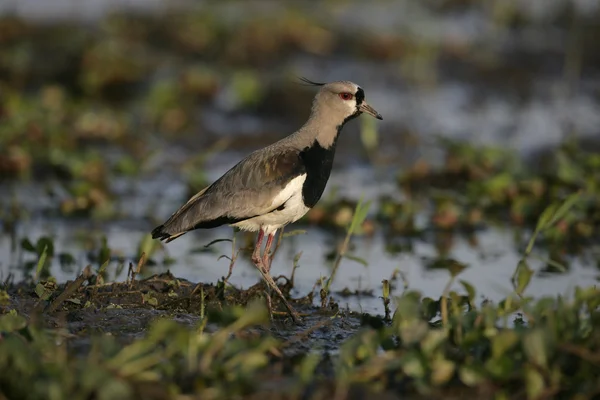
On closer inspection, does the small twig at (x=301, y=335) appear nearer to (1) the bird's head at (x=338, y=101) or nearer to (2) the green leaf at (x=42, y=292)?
(2) the green leaf at (x=42, y=292)

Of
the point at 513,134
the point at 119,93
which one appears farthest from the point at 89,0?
the point at 513,134

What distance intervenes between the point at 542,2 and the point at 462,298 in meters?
9.33

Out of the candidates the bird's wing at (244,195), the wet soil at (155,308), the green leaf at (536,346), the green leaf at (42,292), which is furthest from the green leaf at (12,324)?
the green leaf at (536,346)

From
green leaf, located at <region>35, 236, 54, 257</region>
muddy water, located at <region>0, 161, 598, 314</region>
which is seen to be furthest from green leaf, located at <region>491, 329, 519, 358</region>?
green leaf, located at <region>35, 236, 54, 257</region>

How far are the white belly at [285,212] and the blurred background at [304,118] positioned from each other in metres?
0.73

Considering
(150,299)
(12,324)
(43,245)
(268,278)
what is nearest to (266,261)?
(268,278)

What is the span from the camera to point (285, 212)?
17.5 feet

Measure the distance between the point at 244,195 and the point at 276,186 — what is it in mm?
191

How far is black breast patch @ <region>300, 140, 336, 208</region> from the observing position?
17.5 feet

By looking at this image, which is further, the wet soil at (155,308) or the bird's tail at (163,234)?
the bird's tail at (163,234)

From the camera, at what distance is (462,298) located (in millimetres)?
4656

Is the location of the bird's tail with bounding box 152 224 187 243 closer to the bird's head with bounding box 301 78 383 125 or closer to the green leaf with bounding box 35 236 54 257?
the green leaf with bounding box 35 236 54 257

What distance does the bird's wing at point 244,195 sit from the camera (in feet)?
17.4

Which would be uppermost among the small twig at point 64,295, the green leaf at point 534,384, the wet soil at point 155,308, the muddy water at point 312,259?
the green leaf at point 534,384
